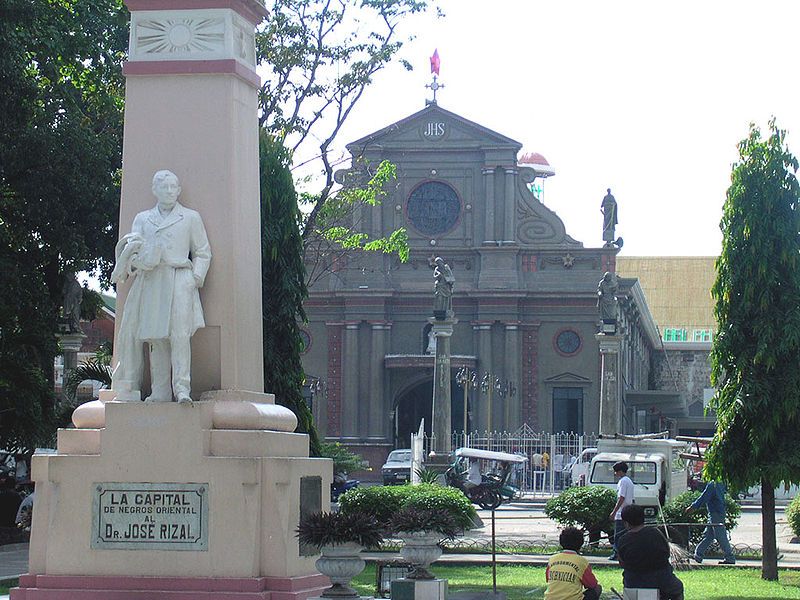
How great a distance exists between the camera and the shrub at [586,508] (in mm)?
21703

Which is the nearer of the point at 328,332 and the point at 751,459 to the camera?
the point at 751,459

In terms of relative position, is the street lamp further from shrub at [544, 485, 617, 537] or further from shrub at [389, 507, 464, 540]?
shrub at [389, 507, 464, 540]

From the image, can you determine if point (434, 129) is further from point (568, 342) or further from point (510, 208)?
point (568, 342)

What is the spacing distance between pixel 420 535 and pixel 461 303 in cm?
4862

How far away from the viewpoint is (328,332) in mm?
59031

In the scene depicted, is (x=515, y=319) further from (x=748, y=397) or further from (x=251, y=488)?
(x=251, y=488)

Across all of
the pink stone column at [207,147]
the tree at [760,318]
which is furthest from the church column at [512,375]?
the pink stone column at [207,147]

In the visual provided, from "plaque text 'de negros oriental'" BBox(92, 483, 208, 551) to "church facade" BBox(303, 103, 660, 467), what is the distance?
46859 millimetres

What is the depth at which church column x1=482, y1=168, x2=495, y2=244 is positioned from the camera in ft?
192

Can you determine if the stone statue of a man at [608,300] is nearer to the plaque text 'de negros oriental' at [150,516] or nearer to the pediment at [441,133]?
the pediment at [441,133]

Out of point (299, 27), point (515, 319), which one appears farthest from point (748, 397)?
point (515, 319)

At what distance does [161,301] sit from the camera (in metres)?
10.4

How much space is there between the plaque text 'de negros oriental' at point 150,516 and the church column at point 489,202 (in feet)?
159

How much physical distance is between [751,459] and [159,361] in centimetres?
794
